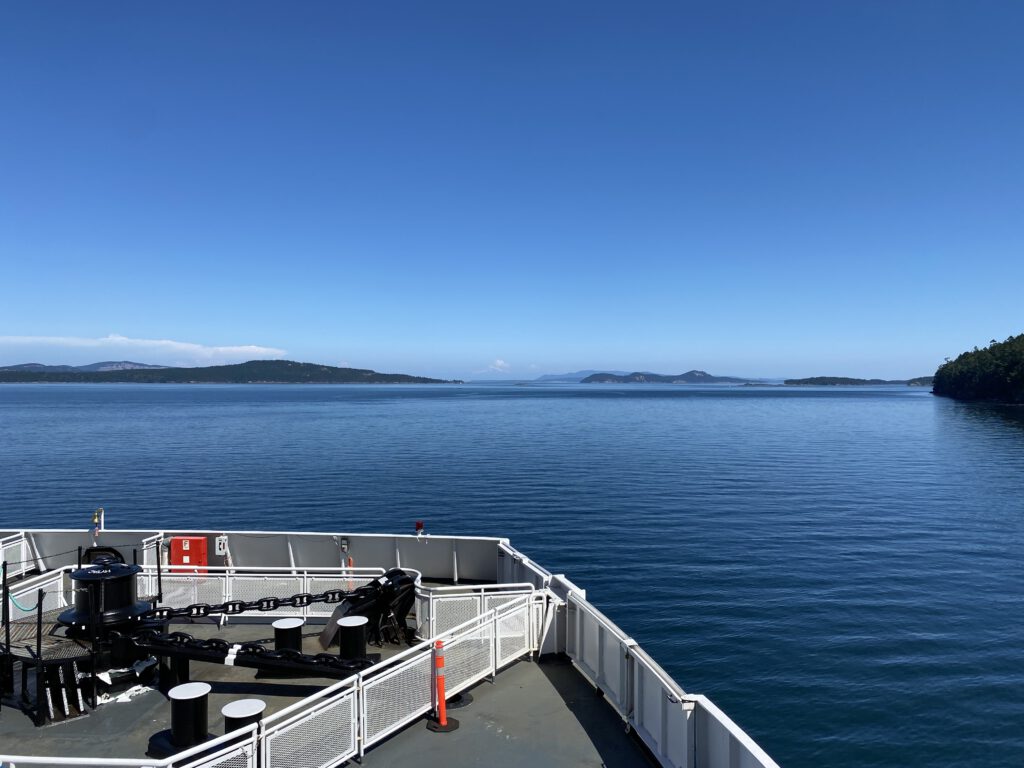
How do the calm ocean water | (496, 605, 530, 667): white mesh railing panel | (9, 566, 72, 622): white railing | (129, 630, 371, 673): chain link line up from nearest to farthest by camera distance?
(129, 630, 371, 673): chain link
(496, 605, 530, 667): white mesh railing panel
(9, 566, 72, 622): white railing
the calm ocean water

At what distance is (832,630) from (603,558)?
9624 millimetres

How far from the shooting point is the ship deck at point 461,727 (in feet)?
26.0

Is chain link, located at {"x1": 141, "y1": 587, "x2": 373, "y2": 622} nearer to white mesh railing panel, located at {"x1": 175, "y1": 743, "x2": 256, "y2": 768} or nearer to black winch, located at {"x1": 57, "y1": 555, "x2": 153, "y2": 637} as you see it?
black winch, located at {"x1": 57, "y1": 555, "x2": 153, "y2": 637}

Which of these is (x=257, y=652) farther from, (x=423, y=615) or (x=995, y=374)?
(x=995, y=374)

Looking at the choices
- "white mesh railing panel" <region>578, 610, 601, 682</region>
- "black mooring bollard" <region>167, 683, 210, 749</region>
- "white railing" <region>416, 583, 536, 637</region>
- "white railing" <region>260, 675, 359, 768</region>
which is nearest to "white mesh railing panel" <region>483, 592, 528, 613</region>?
"white railing" <region>416, 583, 536, 637</region>

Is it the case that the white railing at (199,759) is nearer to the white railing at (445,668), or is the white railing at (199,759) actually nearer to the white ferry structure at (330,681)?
the white ferry structure at (330,681)

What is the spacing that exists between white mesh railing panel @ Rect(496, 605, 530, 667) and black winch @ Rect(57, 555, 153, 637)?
5164 mm

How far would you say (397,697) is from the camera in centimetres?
831

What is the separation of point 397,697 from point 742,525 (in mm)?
27259

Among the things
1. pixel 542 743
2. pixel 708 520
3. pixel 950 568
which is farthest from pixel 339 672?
pixel 708 520

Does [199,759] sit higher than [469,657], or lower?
higher

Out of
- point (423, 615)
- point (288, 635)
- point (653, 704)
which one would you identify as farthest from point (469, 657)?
point (653, 704)

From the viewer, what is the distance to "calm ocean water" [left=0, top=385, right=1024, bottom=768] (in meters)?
14.9

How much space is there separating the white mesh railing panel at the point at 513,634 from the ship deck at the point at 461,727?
0.28 metres
